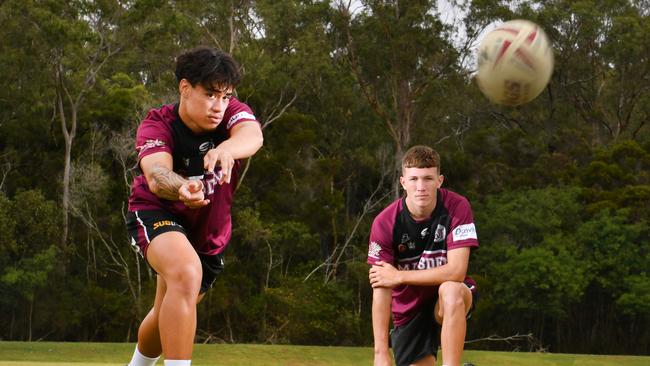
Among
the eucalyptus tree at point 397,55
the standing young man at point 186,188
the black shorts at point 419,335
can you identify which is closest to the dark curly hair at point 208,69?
the standing young man at point 186,188

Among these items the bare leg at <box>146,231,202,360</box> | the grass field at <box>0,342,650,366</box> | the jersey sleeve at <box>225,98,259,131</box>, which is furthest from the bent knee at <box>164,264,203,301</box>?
the grass field at <box>0,342,650,366</box>

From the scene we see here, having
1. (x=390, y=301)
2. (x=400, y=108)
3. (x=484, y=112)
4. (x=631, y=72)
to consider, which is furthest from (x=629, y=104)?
(x=390, y=301)

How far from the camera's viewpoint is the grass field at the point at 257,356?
28.8m

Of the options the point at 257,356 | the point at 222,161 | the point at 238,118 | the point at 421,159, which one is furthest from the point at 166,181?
the point at 257,356

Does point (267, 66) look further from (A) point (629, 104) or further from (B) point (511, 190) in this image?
(A) point (629, 104)

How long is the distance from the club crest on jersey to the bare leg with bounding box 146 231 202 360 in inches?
87.8

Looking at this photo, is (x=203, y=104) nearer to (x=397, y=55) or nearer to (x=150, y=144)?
(x=150, y=144)

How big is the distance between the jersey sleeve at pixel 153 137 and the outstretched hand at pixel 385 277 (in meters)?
1.92

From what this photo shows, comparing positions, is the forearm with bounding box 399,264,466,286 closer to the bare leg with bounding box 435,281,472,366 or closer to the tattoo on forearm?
the bare leg with bounding box 435,281,472,366

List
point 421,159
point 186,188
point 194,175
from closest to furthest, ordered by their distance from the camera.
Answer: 1. point 186,188
2. point 194,175
3. point 421,159

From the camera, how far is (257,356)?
29.8m

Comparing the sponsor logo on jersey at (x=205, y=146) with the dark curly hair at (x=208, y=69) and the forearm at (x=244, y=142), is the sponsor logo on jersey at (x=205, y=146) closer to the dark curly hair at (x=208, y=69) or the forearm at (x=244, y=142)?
the forearm at (x=244, y=142)

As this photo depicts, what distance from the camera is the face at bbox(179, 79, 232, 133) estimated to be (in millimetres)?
6125

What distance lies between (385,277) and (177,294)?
208cm
